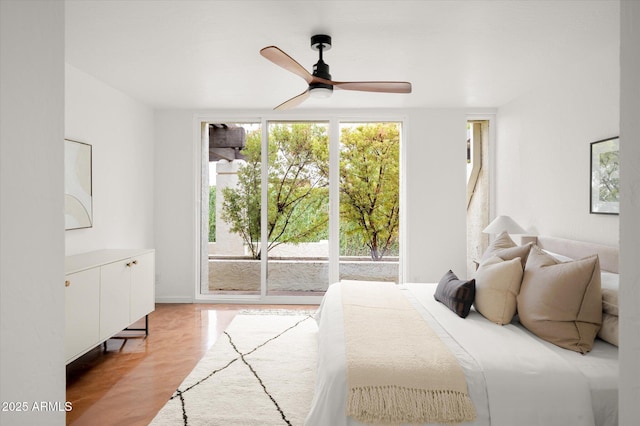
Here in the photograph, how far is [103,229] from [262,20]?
2.68m

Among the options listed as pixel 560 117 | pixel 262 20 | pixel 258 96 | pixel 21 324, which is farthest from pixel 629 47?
pixel 258 96

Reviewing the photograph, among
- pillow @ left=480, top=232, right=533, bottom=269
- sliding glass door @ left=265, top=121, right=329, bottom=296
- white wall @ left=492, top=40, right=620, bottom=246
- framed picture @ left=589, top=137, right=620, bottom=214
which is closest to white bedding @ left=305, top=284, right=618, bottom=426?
pillow @ left=480, top=232, right=533, bottom=269

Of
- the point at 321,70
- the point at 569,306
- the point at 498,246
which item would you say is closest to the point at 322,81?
the point at 321,70

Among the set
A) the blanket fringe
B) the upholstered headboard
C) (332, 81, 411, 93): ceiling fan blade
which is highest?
(332, 81, 411, 93): ceiling fan blade

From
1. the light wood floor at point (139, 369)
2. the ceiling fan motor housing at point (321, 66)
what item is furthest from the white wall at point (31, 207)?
the ceiling fan motor housing at point (321, 66)

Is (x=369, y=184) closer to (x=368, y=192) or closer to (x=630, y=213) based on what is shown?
(x=368, y=192)

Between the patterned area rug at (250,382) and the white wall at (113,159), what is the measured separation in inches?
63.1

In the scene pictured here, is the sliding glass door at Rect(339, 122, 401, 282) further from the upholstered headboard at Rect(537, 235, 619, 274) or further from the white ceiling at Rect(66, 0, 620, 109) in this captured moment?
the upholstered headboard at Rect(537, 235, 619, 274)

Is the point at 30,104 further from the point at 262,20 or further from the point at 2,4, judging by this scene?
the point at 262,20

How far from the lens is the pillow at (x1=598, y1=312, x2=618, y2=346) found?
217cm

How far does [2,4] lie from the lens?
662 mm

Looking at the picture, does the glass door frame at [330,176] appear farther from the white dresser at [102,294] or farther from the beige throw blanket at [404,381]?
the beige throw blanket at [404,381]

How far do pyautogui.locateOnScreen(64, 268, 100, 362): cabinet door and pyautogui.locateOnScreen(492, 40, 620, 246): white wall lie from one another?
379 centimetres

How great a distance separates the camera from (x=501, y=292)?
2623 millimetres
